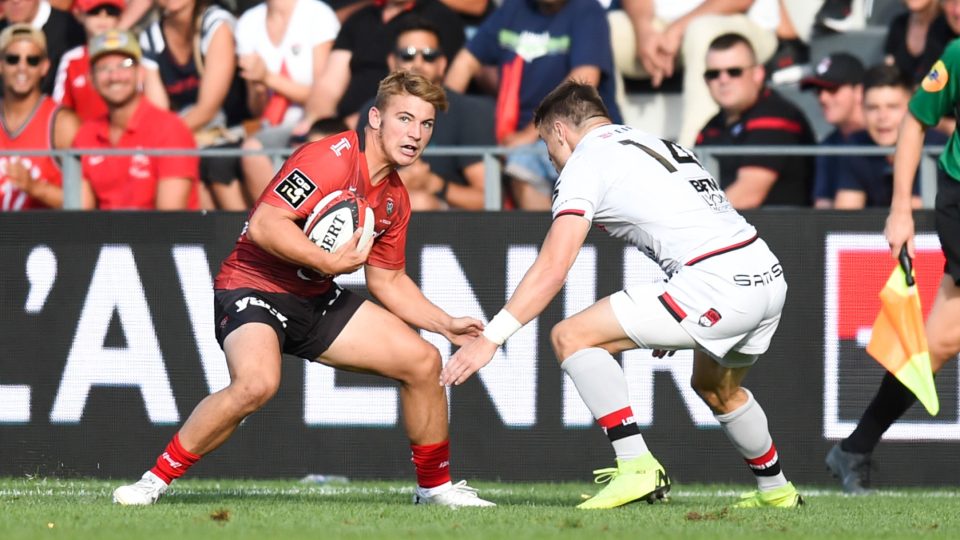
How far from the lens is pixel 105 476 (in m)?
9.34

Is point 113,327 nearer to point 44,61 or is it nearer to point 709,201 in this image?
point 44,61

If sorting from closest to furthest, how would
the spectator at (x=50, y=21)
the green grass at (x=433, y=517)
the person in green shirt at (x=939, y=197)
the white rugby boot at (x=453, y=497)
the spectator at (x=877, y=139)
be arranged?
the green grass at (x=433, y=517), the white rugby boot at (x=453, y=497), the person in green shirt at (x=939, y=197), the spectator at (x=877, y=139), the spectator at (x=50, y=21)

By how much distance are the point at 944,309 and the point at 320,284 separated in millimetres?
3056

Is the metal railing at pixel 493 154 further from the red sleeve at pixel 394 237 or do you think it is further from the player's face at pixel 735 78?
the red sleeve at pixel 394 237

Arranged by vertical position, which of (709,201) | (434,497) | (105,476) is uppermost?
(709,201)

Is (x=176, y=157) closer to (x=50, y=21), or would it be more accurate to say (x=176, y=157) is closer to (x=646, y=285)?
(x=50, y=21)

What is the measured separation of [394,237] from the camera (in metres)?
7.55

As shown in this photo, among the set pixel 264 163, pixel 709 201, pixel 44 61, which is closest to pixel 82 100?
pixel 44 61

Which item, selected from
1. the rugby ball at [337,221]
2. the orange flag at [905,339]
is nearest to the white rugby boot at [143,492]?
the rugby ball at [337,221]

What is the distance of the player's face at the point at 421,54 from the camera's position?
10609mm

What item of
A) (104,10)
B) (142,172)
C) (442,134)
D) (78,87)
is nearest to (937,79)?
(442,134)

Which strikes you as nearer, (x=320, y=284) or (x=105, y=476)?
(x=320, y=284)

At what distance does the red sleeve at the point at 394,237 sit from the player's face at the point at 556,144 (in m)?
0.75

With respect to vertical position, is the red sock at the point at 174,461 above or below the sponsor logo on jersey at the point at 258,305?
below
